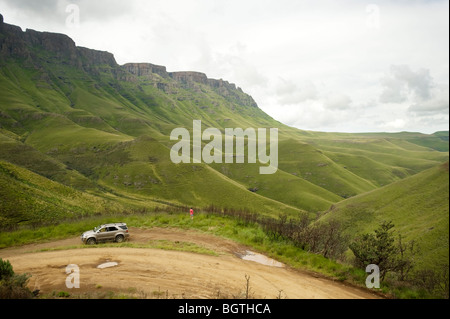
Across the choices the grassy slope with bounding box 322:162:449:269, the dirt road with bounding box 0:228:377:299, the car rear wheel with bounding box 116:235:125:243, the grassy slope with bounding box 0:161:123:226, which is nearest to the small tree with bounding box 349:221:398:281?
the dirt road with bounding box 0:228:377:299

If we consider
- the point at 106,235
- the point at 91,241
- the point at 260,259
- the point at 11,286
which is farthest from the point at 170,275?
the point at 91,241

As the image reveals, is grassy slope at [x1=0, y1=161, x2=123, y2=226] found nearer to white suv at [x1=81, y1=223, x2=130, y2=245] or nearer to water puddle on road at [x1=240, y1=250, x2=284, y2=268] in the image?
white suv at [x1=81, y1=223, x2=130, y2=245]

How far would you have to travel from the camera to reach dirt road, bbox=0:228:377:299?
12.4 metres

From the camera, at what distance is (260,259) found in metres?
18.0

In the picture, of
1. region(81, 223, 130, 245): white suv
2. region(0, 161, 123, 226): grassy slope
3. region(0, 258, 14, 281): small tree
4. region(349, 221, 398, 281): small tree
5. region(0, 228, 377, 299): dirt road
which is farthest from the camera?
region(0, 161, 123, 226): grassy slope

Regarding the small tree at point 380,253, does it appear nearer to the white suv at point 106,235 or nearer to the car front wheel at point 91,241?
the white suv at point 106,235

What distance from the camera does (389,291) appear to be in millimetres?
12852

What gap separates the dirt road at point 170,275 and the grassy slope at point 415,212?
24170mm

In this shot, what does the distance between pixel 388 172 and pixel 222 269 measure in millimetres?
203599

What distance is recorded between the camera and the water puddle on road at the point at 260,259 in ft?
56.0

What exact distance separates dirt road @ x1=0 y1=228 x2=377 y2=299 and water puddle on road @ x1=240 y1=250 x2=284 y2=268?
1.68ft

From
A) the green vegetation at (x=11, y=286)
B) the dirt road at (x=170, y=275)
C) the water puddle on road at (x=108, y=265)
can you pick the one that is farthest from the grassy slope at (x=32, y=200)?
the green vegetation at (x=11, y=286)
